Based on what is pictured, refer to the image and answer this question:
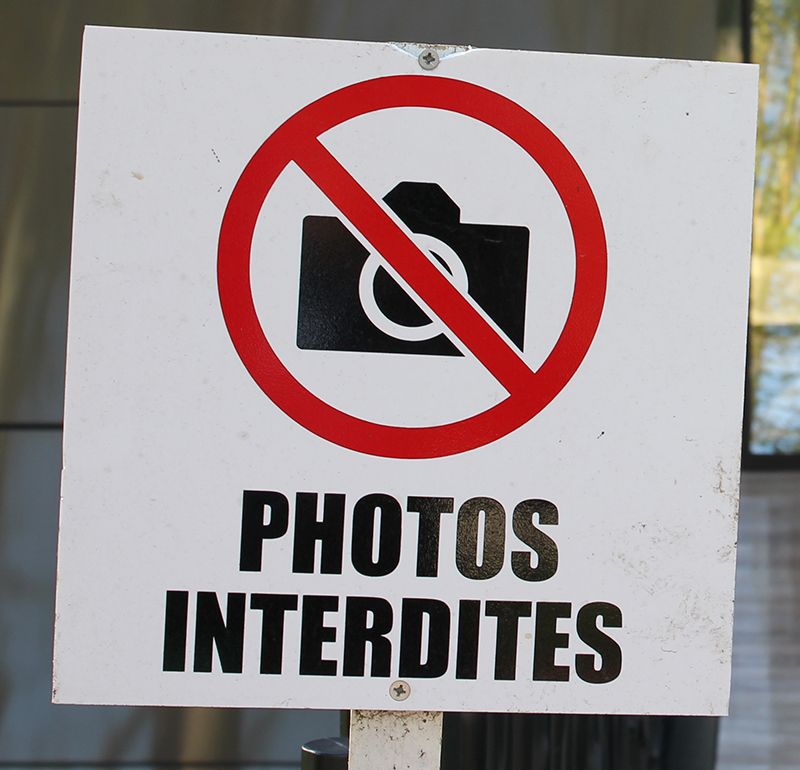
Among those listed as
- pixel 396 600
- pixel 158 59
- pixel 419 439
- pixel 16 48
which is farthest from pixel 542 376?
pixel 16 48

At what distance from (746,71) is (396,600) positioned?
2.17 ft

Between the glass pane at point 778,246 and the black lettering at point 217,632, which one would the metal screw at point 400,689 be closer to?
the black lettering at point 217,632

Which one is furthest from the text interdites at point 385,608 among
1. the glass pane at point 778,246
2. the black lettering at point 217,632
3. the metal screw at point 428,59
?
the glass pane at point 778,246

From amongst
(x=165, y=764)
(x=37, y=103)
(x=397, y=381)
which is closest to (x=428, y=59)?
(x=397, y=381)

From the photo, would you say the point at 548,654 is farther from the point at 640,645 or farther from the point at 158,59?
the point at 158,59

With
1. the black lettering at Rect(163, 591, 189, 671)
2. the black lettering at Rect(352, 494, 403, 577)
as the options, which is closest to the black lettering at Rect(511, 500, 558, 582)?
the black lettering at Rect(352, 494, 403, 577)

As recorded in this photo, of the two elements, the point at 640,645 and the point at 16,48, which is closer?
the point at 640,645

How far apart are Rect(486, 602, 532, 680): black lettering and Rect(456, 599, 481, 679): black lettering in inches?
0.6

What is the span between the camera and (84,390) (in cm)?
93

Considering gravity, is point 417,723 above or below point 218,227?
below

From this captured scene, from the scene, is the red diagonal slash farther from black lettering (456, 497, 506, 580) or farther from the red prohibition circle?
black lettering (456, 497, 506, 580)

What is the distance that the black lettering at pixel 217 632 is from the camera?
92cm

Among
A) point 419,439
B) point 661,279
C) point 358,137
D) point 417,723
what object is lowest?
point 417,723

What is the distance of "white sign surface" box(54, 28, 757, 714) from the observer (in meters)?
0.93
